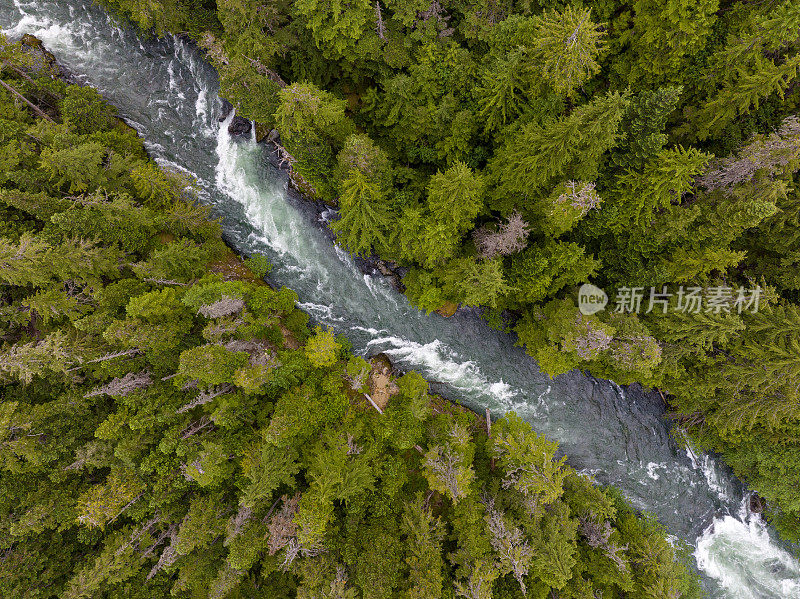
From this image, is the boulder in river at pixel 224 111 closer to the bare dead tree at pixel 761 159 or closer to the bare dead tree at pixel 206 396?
the bare dead tree at pixel 206 396

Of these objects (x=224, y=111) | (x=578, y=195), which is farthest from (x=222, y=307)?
(x=578, y=195)

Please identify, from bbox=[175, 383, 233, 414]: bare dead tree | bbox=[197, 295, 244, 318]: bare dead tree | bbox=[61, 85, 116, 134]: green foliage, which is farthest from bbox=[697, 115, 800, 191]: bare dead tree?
bbox=[61, 85, 116, 134]: green foliage

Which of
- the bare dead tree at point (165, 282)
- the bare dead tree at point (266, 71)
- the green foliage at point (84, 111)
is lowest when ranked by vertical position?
the bare dead tree at point (165, 282)

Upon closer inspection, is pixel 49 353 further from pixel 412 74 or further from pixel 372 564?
pixel 412 74

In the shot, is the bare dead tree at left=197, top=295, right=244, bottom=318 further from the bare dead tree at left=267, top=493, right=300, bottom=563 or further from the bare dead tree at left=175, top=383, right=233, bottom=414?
the bare dead tree at left=267, top=493, right=300, bottom=563

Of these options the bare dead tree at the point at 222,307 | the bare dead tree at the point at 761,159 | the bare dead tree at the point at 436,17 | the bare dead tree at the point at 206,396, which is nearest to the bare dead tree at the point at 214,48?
the bare dead tree at the point at 436,17

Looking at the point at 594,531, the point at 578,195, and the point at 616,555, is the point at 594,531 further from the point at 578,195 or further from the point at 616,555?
the point at 578,195
